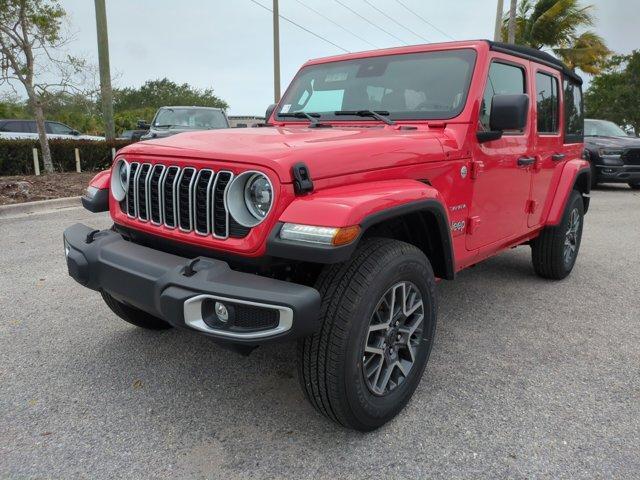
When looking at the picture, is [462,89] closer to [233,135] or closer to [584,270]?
[233,135]

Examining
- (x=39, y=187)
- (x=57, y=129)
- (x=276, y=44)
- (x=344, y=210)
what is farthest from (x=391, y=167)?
(x=57, y=129)

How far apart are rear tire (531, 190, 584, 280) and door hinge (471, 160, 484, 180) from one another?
160 centimetres

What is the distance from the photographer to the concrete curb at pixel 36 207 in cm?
768

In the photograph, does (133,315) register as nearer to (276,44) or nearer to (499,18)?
(276,44)

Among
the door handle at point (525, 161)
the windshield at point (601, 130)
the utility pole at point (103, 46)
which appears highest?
the utility pole at point (103, 46)

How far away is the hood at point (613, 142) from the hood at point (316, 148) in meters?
10.6

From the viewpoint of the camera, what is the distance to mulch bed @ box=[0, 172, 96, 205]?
845 centimetres

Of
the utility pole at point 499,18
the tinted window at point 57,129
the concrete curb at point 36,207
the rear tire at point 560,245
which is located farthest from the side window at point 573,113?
the tinted window at point 57,129

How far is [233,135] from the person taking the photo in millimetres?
2699

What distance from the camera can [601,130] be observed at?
12.6 metres

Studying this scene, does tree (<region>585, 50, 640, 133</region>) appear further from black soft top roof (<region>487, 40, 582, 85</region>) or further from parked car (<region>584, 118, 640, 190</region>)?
black soft top roof (<region>487, 40, 582, 85</region>)

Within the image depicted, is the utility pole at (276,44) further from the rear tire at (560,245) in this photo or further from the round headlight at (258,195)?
the round headlight at (258,195)

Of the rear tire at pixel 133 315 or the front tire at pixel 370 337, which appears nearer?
the front tire at pixel 370 337

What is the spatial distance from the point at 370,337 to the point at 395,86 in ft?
5.82
